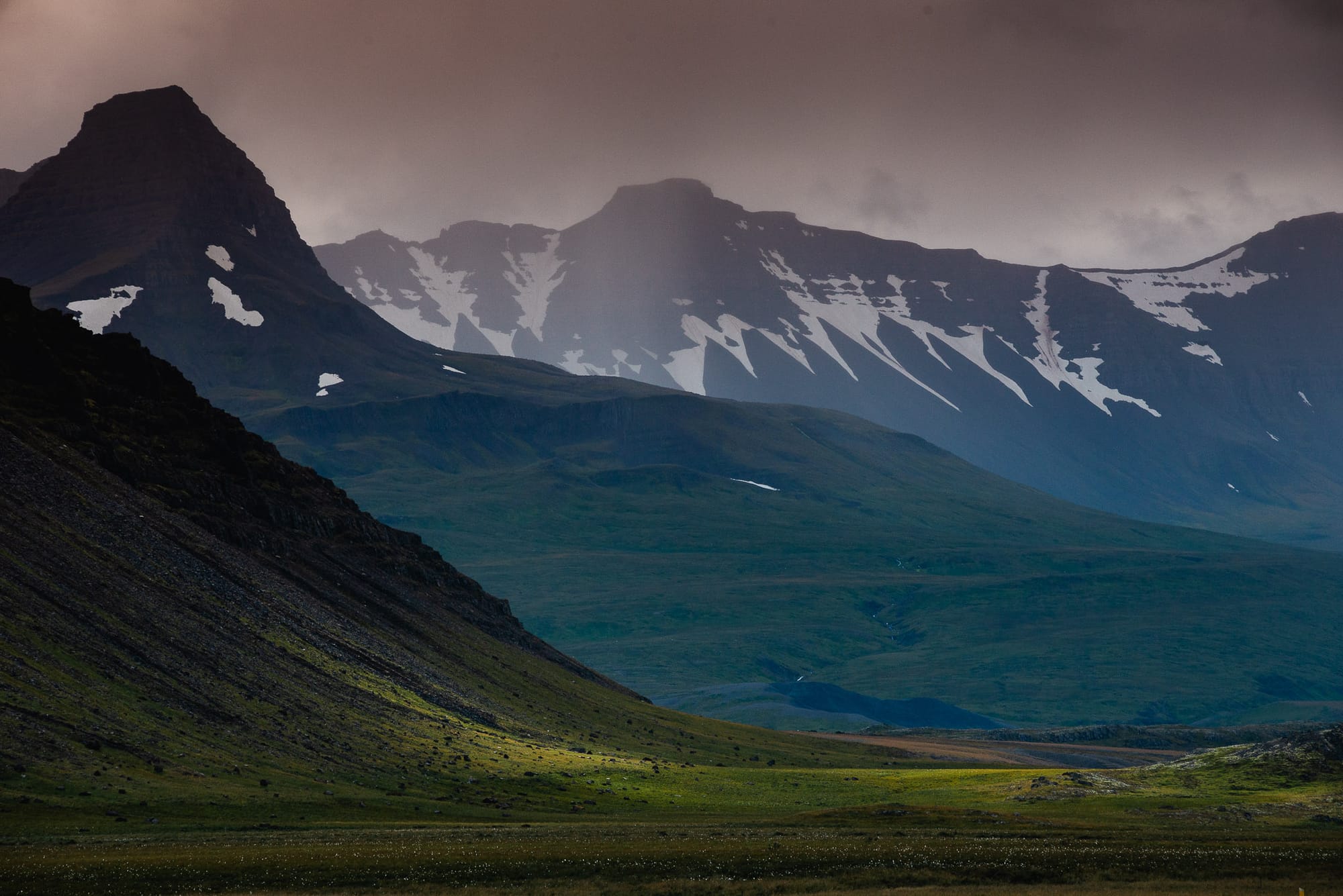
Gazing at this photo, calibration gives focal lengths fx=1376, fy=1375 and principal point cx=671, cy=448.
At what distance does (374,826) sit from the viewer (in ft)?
203

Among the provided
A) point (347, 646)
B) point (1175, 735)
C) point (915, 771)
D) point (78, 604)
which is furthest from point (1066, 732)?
point (78, 604)

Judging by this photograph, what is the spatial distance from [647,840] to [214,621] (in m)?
45.3

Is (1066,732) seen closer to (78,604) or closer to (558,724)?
(558,724)

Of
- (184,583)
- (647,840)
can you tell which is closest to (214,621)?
(184,583)

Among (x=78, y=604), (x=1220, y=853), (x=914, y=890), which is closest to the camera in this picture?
(x=914, y=890)

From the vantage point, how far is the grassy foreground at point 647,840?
158ft

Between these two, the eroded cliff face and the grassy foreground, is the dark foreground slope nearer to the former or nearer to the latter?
A: the eroded cliff face

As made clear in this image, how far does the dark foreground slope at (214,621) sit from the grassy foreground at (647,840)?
→ 4.95m

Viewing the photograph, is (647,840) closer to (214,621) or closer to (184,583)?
(214,621)

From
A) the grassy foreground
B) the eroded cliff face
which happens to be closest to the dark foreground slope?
the eroded cliff face

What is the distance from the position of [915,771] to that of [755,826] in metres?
47.6

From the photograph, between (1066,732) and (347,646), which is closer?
(347,646)

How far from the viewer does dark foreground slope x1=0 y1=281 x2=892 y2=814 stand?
72631 millimetres

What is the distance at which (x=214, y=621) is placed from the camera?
303 feet
